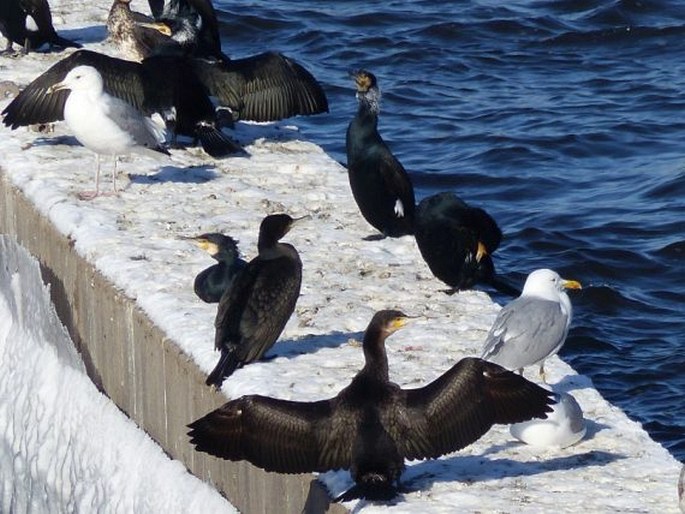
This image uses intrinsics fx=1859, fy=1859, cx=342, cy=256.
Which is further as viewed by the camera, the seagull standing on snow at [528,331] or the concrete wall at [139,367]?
the seagull standing on snow at [528,331]

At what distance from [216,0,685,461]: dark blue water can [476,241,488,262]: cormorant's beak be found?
1.64m

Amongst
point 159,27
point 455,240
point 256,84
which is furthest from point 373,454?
point 159,27

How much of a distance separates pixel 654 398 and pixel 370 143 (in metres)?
2.21

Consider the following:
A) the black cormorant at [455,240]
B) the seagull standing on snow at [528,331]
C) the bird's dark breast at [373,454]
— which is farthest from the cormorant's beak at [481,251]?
the bird's dark breast at [373,454]

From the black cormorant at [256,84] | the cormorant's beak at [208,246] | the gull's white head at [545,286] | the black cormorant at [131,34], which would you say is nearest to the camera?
the gull's white head at [545,286]

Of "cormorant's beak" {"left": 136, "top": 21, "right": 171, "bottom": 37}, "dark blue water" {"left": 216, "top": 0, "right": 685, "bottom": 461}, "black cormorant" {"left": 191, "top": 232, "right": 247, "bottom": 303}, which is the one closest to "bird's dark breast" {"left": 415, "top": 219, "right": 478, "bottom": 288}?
"black cormorant" {"left": 191, "top": 232, "right": 247, "bottom": 303}

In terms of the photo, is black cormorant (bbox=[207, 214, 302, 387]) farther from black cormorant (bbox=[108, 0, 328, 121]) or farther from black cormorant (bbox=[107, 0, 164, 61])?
black cormorant (bbox=[107, 0, 164, 61])

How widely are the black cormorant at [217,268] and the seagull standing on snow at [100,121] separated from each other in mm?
1152

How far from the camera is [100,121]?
8.74 metres

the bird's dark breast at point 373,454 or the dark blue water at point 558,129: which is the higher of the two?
the bird's dark breast at point 373,454

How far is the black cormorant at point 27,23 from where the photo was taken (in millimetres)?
11453

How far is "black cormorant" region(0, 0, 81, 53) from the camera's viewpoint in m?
11.5

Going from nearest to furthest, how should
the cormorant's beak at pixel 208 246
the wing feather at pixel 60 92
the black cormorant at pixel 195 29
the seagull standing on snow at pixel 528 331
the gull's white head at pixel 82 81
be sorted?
the seagull standing on snow at pixel 528 331, the cormorant's beak at pixel 208 246, the gull's white head at pixel 82 81, the wing feather at pixel 60 92, the black cormorant at pixel 195 29

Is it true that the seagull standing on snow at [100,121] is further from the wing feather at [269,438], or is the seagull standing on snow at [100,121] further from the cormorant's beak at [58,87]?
the wing feather at [269,438]
